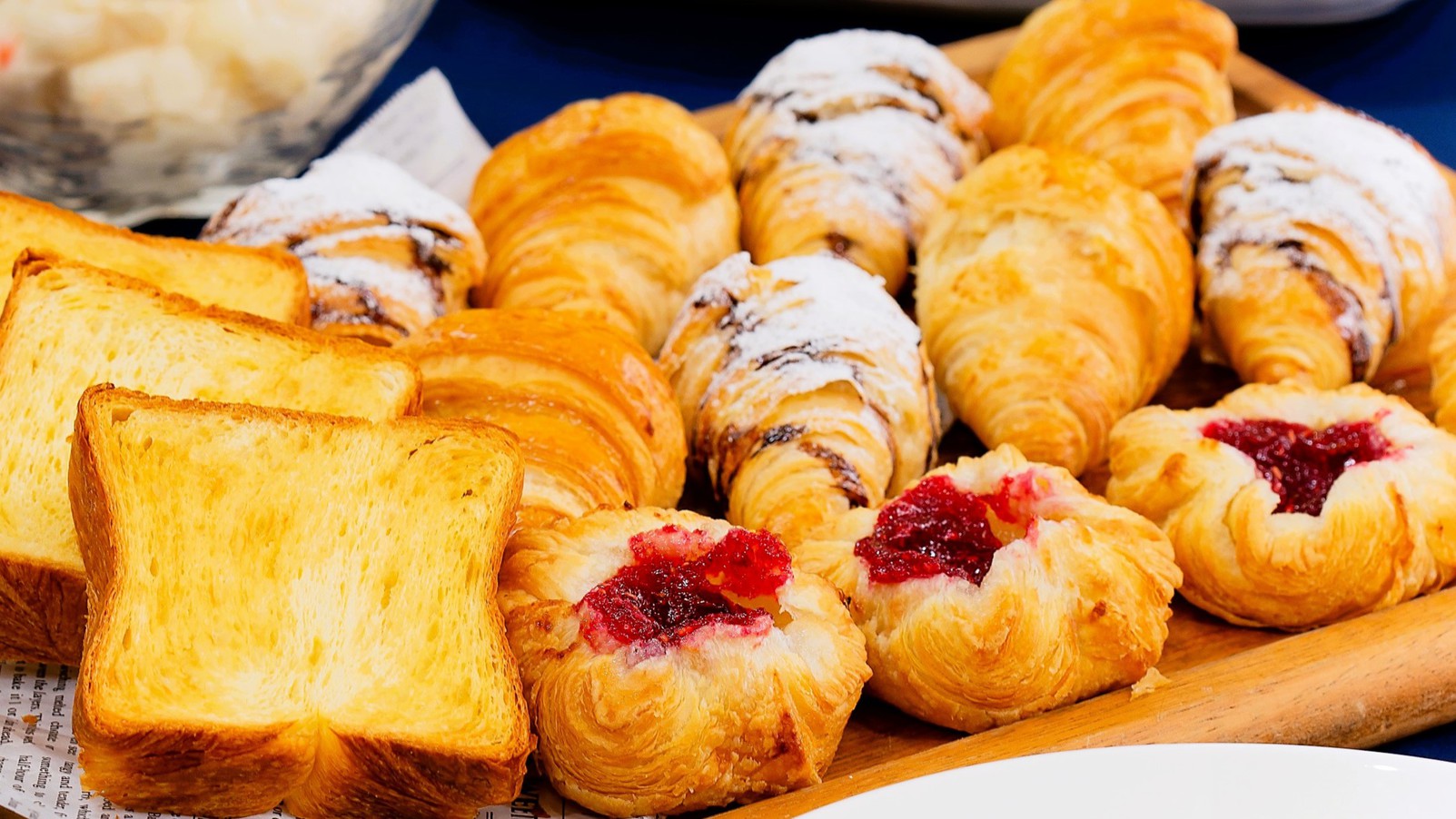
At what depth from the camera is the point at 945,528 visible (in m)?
1.89

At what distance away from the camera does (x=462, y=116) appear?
313cm

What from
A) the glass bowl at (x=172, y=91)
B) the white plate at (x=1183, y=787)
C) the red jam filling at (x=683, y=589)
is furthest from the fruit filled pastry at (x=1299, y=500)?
the glass bowl at (x=172, y=91)

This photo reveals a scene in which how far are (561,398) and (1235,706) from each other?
974mm

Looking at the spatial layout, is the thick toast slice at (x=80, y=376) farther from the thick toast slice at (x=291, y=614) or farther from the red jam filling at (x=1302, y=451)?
the red jam filling at (x=1302, y=451)

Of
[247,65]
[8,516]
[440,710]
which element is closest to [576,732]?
[440,710]

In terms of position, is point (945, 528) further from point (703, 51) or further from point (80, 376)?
point (703, 51)

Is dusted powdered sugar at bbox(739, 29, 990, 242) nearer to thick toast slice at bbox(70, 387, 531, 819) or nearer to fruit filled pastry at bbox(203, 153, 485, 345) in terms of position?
fruit filled pastry at bbox(203, 153, 485, 345)

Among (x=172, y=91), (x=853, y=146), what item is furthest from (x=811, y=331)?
(x=172, y=91)

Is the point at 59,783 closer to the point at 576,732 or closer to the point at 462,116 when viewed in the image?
the point at 576,732

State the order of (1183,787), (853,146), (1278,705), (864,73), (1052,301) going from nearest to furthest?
(1183,787), (1278,705), (1052,301), (853,146), (864,73)

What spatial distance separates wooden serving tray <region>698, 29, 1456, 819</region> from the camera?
1.75 m

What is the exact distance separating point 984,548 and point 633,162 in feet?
3.40

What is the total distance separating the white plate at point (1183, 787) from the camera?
1.38 meters

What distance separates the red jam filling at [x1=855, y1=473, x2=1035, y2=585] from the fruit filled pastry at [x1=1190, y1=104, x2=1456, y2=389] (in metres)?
0.74
